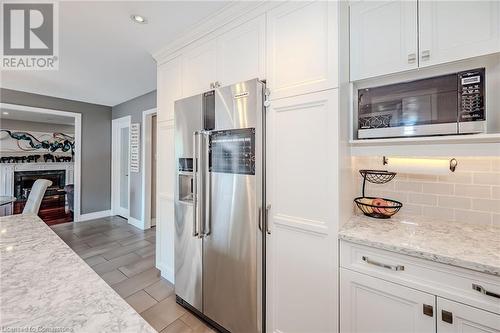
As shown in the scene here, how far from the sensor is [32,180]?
21.1 feet

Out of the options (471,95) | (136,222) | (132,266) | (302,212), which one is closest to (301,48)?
(471,95)

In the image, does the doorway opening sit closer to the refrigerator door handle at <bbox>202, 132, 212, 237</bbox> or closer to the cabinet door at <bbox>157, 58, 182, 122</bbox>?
the cabinet door at <bbox>157, 58, 182, 122</bbox>

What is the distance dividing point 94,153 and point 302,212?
16.7ft

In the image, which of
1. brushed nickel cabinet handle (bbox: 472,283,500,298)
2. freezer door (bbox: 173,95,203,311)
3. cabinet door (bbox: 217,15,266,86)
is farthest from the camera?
freezer door (bbox: 173,95,203,311)

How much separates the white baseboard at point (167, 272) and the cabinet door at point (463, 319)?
2.22m

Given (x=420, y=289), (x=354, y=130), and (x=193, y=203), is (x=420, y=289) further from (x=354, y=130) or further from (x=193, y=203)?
(x=193, y=203)

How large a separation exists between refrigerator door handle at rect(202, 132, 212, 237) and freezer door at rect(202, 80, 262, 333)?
0.01 metres

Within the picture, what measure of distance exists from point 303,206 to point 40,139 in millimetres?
8318

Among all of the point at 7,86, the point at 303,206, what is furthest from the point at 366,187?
the point at 7,86

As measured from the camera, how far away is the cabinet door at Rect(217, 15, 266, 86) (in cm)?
160

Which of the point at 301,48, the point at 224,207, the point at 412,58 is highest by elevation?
the point at 301,48

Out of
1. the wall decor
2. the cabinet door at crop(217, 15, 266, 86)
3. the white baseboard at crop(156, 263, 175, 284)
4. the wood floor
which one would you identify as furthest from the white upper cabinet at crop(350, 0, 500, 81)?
the wall decor

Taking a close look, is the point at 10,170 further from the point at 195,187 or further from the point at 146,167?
the point at 195,187

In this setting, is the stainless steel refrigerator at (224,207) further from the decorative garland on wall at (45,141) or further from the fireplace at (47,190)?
the decorative garland on wall at (45,141)
